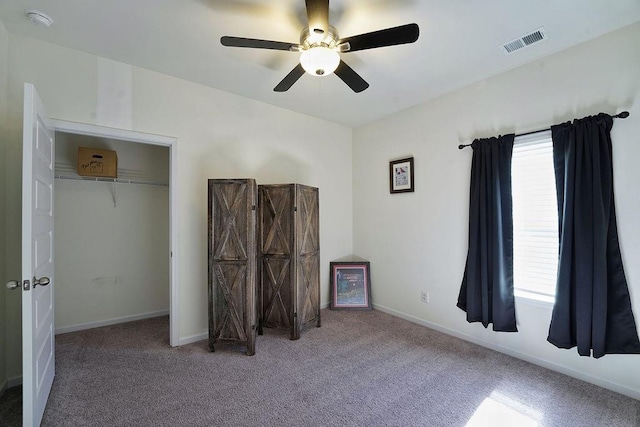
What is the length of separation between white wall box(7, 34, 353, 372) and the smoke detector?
1.12 ft

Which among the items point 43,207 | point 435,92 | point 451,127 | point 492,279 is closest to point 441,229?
point 492,279

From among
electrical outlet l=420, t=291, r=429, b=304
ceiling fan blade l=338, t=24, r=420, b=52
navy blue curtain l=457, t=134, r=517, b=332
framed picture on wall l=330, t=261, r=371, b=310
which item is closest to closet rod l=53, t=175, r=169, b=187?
framed picture on wall l=330, t=261, r=371, b=310

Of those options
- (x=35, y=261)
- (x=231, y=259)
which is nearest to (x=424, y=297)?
(x=231, y=259)

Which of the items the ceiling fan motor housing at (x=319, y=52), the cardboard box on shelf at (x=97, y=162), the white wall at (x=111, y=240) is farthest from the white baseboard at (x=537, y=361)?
the cardboard box on shelf at (x=97, y=162)

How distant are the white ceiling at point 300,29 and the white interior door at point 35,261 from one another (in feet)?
2.32

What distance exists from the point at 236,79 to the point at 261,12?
39.8 inches

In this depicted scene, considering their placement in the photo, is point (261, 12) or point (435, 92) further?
point (435, 92)

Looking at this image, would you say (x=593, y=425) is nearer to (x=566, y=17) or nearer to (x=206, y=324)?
(x=566, y=17)

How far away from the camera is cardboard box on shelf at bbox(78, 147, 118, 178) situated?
9.71ft

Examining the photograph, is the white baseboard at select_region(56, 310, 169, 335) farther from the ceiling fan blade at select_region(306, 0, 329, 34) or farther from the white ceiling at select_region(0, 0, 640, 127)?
the ceiling fan blade at select_region(306, 0, 329, 34)

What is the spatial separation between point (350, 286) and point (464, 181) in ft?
6.48

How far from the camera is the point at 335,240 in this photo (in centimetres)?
408

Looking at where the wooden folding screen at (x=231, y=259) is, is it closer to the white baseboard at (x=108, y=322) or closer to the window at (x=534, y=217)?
the white baseboard at (x=108, y=322)

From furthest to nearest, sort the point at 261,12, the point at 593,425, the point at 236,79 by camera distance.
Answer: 1. the point at 236,79
2. the point at 261,12
3. the point at 593,425
